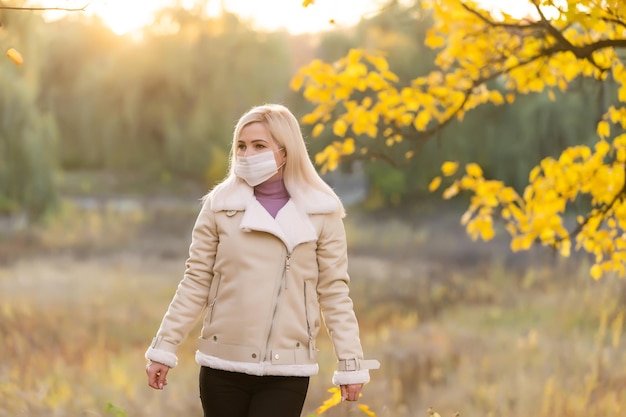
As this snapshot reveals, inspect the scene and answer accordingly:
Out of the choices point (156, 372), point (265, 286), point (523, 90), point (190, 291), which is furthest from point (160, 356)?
point (523, 90)

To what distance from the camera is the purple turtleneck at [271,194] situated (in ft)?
8.77

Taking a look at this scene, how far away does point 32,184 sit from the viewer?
1652 centimetres

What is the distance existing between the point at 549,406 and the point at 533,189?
1892mm

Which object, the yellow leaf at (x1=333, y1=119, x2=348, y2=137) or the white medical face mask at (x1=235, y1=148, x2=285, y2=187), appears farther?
the yellow leaf at (x1=333, y1=119, x2=348, y2=137)

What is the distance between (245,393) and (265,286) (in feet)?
1.08

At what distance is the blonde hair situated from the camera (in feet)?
8.56

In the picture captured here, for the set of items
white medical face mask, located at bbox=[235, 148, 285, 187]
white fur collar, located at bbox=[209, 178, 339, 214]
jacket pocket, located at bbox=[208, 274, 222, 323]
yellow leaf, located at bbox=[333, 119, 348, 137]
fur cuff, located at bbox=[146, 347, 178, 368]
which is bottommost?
fur cuff, located at bbox=[146, 347, 178, 368]

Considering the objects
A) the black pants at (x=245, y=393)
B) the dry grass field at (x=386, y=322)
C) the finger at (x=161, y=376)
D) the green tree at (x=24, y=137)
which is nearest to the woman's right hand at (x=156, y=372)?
the finger at (x=161, y=376)

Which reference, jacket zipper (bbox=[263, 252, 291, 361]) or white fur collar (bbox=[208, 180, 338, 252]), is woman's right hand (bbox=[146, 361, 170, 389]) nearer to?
jacket zipper (bbox=[263, 252, 291, 361])

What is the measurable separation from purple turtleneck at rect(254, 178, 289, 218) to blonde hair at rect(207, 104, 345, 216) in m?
0.04

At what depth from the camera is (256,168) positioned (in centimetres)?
259

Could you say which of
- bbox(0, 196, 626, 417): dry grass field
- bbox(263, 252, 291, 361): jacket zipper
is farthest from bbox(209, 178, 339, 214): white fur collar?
bbox(0, 196, 626, 417): dry grass field

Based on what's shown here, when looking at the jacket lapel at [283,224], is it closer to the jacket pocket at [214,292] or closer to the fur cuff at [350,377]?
the jacket pocket at [214,292]

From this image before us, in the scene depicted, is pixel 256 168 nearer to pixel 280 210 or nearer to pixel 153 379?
pixel 280 210
